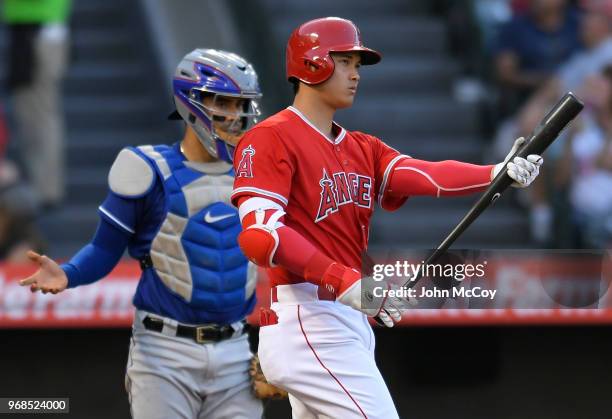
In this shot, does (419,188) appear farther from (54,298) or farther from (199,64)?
(54,298)

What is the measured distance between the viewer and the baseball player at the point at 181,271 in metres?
4.69

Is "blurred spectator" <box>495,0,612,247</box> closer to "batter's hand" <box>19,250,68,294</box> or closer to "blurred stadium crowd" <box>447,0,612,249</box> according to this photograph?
"blurred stadium crowd" <box>447,0,612,249</box>

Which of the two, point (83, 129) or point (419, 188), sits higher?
point (83, 129)

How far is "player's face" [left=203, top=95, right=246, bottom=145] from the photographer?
15.9 ft

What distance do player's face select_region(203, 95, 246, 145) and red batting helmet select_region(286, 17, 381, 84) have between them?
0.64 m

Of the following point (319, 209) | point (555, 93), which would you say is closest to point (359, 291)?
point (319, 209)

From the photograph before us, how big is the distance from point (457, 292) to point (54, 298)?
261cm

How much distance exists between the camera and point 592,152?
7965 mm

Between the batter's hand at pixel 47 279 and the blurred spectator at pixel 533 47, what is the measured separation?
4882mm

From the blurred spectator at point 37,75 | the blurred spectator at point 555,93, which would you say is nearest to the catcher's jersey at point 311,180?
the blurred spectator at point 555,93

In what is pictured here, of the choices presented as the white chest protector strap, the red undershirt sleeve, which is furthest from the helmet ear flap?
the white chest protector strap

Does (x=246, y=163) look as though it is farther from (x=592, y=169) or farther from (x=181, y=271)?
(x=592, y=169)

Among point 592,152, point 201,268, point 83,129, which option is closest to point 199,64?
point 201,268

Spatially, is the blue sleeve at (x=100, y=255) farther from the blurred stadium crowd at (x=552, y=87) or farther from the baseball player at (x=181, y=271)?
the blurred stadium crowd at (x=552, y=87)
